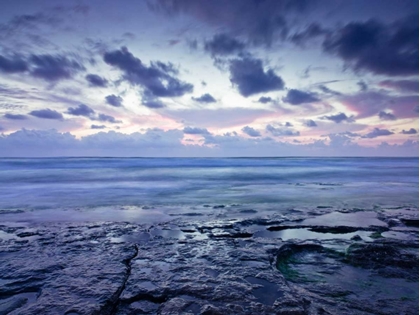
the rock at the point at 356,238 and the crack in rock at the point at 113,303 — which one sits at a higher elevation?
the rock at the point at 356,238

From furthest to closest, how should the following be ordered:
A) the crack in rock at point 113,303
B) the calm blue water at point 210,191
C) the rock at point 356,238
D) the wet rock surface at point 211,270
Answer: the calm blue water at point 210,191 < the rock at point 356,238 < the wet rock surface at point 211,270 < the crack in rock at point 113,303

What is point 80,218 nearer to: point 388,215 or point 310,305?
point 310,305

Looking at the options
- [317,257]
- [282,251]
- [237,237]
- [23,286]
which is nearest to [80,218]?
[23,286]

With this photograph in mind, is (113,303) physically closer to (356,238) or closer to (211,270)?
(211,270)

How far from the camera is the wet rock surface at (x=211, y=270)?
141 inches

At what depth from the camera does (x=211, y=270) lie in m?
4.64

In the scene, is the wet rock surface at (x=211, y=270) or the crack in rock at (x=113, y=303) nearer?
the crack in rock at (x=113, y=303)

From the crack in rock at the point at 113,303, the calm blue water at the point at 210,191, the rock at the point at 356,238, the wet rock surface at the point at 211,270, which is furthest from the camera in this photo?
the calm blue water at the point at 210,191

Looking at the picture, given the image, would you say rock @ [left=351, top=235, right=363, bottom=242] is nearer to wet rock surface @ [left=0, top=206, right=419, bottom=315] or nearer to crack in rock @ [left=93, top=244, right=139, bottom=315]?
wet rock surface @ [left=0, top=206, right=419, bottom=315]

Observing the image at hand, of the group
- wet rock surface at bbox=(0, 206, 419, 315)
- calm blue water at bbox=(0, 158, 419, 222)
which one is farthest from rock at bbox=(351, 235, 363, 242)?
calm blue water at bbox=(0, 158, 419, 222)

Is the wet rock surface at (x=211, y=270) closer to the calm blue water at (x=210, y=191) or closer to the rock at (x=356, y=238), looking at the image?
the rock at (x=356, y=238)

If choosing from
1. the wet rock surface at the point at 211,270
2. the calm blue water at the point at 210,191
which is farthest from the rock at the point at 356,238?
the calm blue water at the point at 210,191

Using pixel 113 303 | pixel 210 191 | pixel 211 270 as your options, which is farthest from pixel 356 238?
pixel 210 191

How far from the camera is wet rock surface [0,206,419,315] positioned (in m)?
3.58
